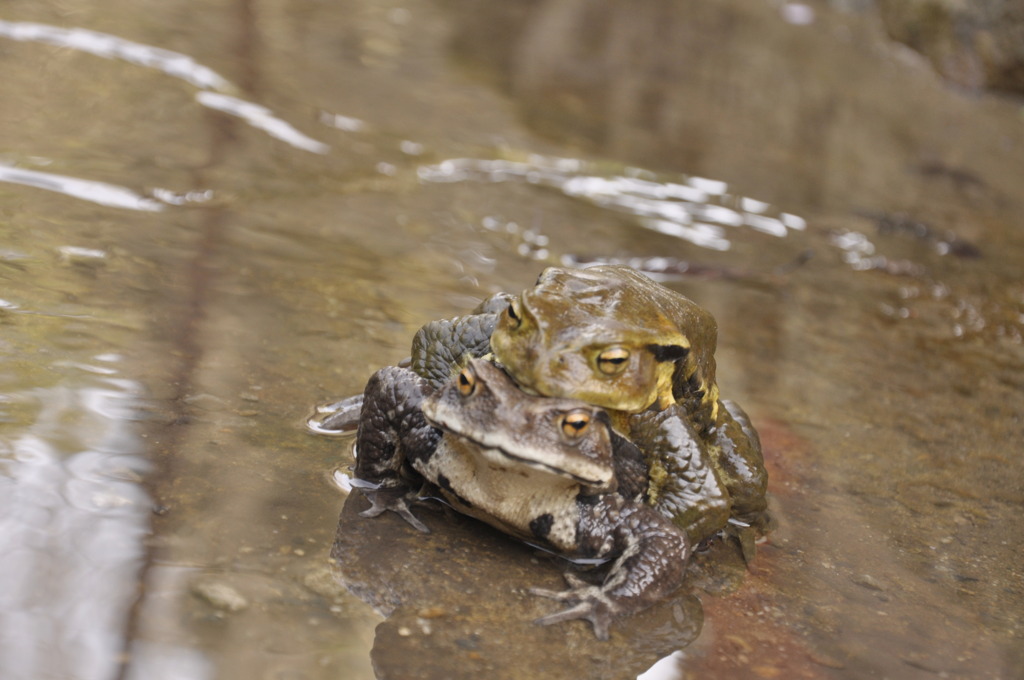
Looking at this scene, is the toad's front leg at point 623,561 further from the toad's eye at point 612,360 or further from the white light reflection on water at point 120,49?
the white light reflection on water at point 120,49

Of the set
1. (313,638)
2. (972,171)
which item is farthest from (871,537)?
(972,171)

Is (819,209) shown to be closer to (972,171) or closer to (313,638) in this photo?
(972,171)

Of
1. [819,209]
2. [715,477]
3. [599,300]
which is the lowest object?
[819,209]

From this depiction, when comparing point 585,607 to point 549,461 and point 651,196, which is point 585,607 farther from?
point 651,196

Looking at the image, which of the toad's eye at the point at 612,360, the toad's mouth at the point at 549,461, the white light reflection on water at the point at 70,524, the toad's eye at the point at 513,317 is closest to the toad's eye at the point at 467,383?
the toad's mouth at the point at 549,461

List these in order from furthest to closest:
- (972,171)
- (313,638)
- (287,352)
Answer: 1. (972,171)
2. (287,352)
3. (313,638)

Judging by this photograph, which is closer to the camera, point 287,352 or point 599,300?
point 599,300

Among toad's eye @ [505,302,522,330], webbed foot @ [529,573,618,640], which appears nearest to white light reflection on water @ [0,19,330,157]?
toad's eye @ [505,302,522,330]
